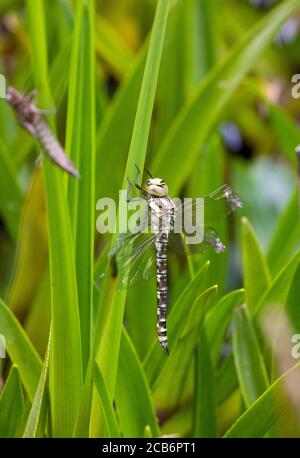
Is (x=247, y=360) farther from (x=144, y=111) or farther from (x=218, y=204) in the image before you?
(x=144, y=111)

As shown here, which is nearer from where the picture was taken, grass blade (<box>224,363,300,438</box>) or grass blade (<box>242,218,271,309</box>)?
grass blade (<box>224,363,300,438</box>)

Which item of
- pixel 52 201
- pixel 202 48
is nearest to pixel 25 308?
pixel 52 201

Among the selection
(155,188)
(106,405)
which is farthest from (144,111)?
(106,405)

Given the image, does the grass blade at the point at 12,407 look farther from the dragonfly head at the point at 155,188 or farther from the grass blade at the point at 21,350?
the dragonfly head at the point at 155,188

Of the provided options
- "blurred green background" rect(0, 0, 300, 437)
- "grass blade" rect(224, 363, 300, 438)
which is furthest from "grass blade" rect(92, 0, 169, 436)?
"grass blade" rect(224, 363, 300, 438)

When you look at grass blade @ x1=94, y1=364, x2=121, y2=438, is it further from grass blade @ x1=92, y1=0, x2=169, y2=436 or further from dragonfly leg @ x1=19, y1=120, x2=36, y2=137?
dragonfly leg @ x1=19, y1=120, x2=36, y2=137
